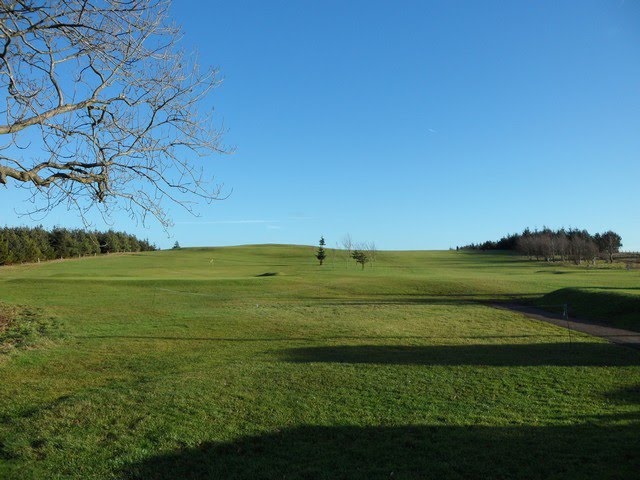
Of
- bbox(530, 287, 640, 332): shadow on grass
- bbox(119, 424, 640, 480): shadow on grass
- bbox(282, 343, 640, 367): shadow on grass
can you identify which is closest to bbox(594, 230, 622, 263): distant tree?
bbox(530, 287, 640, 332): shadow on grass

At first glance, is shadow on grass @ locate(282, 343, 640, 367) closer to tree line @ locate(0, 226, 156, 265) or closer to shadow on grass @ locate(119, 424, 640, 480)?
shadow on grass @ locate(119, 424, 640, 480)

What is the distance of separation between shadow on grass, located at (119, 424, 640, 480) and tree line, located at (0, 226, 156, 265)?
2035 inches

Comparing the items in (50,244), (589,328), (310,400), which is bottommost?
(589,328)

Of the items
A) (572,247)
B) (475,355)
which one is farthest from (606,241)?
(475,355)

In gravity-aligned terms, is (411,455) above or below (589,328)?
above

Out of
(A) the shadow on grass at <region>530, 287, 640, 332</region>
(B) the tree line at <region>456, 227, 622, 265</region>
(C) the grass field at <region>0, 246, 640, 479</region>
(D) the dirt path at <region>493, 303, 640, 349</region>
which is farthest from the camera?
(B) the tree line at <region>456, 227, 622, 265</region>

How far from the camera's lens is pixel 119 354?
42.1ft

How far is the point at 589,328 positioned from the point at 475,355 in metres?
9.24

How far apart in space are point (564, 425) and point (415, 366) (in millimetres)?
4481

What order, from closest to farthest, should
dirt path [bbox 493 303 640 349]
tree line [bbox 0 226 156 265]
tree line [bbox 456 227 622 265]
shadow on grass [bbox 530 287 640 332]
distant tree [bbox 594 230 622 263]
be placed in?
dirt path [bbox 493 303 640 349] → shadow on grass [bbox 530 287 640 332] → tree line [bbox 0 226 156 265] → tree line [bbox 456 227 622 265] → distant tree [bbox 594 230 622 263]

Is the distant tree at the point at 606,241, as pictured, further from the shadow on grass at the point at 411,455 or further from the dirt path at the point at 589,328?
the shadow on grass at the point at 411,455

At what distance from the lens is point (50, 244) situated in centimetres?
7994

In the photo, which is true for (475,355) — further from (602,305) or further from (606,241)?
(606,241)

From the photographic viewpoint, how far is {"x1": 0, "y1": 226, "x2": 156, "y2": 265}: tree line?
66938mm
